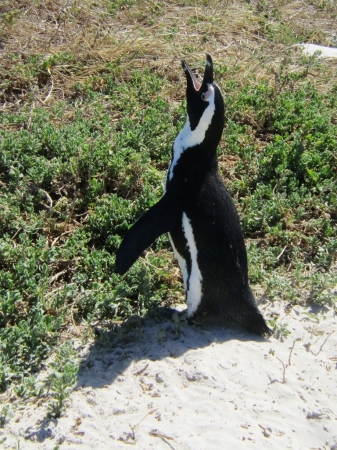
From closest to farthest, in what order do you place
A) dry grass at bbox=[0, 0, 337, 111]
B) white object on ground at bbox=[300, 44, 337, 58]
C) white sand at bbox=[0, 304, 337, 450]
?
white sand at bbox=[0, 304, 337, 450] → dry grass at bbox=[0, 0, 337, 111] → white object on ground at bbox=[300, 44, 337, 58]

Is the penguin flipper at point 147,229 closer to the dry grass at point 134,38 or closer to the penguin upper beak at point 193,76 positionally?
the penguin upper beak at point 193,76

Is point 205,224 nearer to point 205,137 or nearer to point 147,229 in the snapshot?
point 147,229

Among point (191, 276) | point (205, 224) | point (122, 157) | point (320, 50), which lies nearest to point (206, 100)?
point (205, 224)

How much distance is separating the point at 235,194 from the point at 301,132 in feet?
2.80

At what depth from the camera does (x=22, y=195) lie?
383 cm

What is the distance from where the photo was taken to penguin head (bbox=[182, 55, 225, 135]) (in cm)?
296

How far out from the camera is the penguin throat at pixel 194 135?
298cm

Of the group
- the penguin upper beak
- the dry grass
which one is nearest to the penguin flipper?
the penguin upper beak

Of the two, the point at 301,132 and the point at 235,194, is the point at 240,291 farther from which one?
the point at 301,132

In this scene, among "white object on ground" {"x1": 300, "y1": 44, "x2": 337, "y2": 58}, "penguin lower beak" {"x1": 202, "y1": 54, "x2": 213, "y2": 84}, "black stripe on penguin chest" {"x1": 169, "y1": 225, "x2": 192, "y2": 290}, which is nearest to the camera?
"penguin lower beak" {"x1": 202, "y1": 54, "x2": 213, "y2": 84}

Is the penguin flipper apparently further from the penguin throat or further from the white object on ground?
the white object on ground

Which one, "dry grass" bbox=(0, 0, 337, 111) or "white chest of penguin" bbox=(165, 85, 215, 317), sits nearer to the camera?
"white chest of penguin" bbox=(165, 85, 215, 317)

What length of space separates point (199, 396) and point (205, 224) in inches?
31.9

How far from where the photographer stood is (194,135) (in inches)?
121
